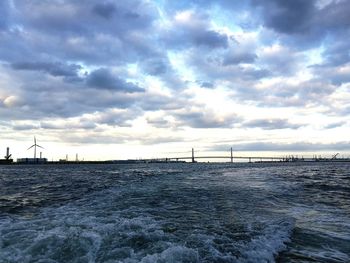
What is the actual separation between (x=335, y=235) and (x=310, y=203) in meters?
7.95

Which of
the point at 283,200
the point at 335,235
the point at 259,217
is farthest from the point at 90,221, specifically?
the point at 283,200

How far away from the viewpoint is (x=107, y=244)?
31.6ft

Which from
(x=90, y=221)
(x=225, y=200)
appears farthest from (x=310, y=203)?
(x=90, y=221)

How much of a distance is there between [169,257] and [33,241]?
3941mm

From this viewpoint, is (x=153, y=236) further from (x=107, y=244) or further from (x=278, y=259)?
(x=278, y=259)

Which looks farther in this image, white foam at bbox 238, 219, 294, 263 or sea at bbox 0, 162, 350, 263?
white foam at bbox 238, 219, 294, 263

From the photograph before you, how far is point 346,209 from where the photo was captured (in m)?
17.0

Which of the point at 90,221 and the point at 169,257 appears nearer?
the point at 169,257

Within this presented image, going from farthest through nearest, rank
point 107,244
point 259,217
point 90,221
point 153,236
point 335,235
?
point 259,217, point 90,221, point 335,235, point 153,236, point 107,244

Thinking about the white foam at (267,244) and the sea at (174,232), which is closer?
the sea at (174,232)

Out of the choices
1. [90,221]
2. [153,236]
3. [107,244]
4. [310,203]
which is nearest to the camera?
[107,244]

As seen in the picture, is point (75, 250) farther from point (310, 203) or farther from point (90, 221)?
point (310, 203)

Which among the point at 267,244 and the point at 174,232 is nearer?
the point at 267,244

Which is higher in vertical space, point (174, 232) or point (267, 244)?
point (174, 232)
